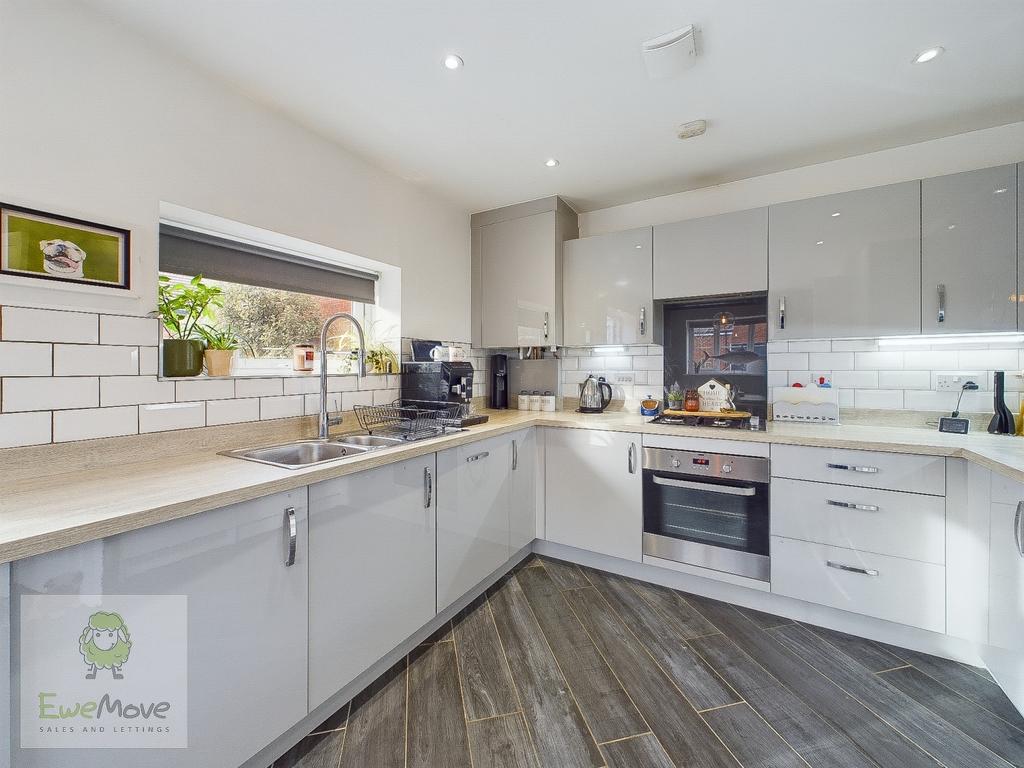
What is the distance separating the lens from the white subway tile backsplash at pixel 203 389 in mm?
1666

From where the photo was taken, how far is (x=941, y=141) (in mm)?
2314

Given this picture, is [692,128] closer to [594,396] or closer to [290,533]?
[594,396]

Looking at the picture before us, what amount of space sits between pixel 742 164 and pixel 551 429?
1982mm

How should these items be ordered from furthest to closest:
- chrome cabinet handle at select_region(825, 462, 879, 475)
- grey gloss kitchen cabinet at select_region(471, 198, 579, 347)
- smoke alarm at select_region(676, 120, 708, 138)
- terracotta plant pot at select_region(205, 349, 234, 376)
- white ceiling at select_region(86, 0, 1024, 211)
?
1. grey gloss kitchen cabinet at select_region(471, 198, 579, 347)
2. smoke alarm at select_region(676, 120, 708, 138)
3. chrome cabinet handle at select_region(825, 462, 879, 475)
4. terracotta plant pot at select_region(205, 349, 234, 376)
5. white ceiling at select_region(86, 0, 1024, 211)

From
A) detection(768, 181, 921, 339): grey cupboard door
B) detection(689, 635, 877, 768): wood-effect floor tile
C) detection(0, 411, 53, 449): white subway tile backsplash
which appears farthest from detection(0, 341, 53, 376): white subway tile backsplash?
detection(768, 181, 921, 339): grey cupboard door

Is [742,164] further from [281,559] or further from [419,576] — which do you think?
[281,559]

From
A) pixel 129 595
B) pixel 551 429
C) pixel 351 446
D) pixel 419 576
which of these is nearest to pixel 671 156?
pixel 551 429

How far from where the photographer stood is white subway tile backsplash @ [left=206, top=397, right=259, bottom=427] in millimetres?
1760

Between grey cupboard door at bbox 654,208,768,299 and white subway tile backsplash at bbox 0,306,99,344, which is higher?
grey cupboard door at bbox 654,208,768,299

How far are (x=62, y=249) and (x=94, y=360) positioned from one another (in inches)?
14.1

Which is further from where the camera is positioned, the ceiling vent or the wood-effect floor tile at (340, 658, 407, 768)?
the ceiling vent

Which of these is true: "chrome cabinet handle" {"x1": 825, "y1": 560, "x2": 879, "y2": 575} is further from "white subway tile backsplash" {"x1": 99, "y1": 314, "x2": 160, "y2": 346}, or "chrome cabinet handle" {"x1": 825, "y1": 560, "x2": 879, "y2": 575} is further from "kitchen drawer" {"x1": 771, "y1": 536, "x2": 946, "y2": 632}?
"white subway tile backsplash" {"x1": 99, "y1": 314, "x2": 160, "y2": 346}

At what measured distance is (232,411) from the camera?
5.99ft

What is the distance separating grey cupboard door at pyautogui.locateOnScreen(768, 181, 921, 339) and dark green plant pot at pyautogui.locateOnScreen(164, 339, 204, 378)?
9.36 feet
